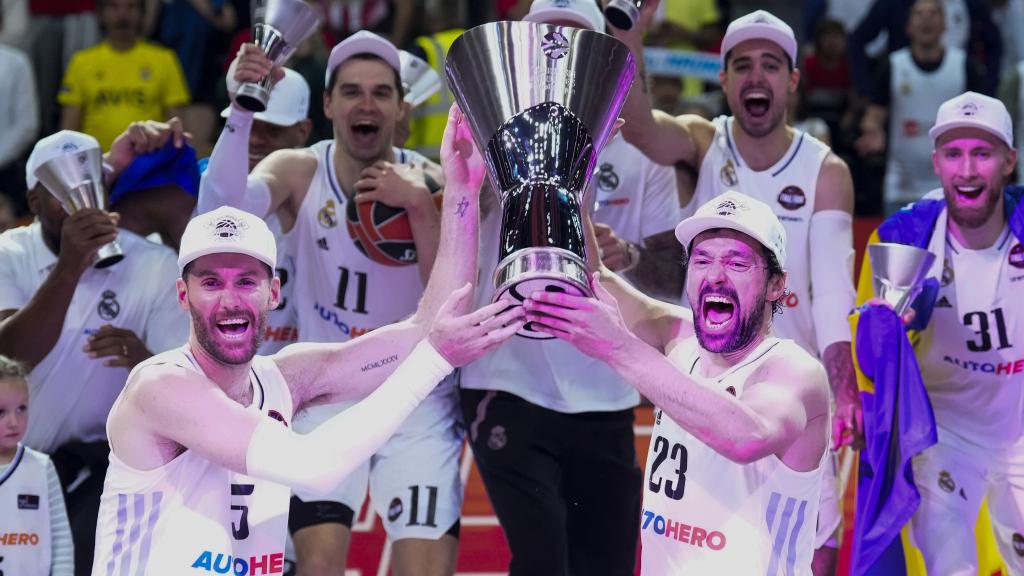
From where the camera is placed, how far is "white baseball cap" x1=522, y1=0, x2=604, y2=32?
21.0 ft

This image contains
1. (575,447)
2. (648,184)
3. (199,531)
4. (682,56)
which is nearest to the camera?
(199,531)

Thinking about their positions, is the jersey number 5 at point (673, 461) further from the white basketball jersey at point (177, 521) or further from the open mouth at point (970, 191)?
the open mouth at point (970, 191)

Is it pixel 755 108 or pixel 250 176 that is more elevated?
pixel 755 108

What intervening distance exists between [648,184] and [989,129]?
1468 mm

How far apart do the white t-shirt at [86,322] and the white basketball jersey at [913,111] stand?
5491 mm

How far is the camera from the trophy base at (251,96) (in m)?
6.27

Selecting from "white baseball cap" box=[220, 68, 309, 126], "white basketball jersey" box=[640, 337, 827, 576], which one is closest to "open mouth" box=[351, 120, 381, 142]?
"white baseball cap" box=[220, 68, 309, 126]

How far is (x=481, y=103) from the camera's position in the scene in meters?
4.40

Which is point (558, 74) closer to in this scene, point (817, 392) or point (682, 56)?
point (817, 392)

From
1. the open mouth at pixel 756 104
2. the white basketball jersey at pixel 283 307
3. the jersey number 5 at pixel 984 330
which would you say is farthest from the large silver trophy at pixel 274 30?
the jersey number 5 at pixel 984 330

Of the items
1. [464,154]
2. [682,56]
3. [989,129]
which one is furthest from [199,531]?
[682,56]

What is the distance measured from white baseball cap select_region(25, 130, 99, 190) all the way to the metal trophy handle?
2213 millimetres

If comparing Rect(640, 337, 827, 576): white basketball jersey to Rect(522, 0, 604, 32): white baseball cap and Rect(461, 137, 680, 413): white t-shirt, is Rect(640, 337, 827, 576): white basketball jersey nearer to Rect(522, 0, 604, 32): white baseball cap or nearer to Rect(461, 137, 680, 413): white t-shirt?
Rect(461, 137, 680, 413): white t-shirt

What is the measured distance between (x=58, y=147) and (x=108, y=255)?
1.68 ft
